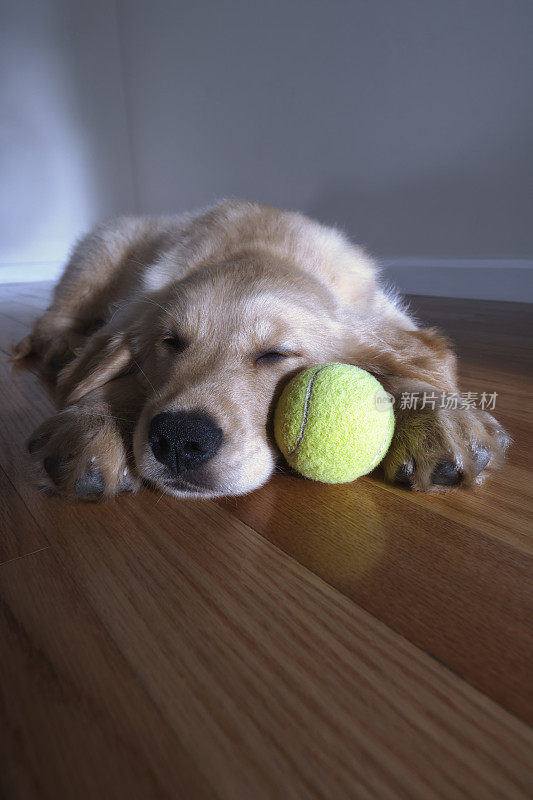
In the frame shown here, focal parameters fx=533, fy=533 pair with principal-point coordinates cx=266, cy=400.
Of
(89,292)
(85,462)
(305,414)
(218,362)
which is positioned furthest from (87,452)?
(89,292)

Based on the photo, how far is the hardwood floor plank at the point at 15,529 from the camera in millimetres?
981

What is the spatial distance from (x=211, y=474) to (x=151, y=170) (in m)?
8.30

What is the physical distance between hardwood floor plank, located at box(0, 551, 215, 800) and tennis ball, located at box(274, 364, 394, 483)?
539 millimetres

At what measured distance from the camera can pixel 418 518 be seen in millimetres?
1079

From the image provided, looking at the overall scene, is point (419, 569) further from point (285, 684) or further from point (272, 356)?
point (272, 356)

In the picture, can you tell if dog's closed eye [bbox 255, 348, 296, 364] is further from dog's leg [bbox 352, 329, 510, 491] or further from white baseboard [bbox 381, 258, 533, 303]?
white baseboard [bbox 381, 258, 533, 303]

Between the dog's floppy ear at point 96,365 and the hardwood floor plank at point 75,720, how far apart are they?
2.71 feet

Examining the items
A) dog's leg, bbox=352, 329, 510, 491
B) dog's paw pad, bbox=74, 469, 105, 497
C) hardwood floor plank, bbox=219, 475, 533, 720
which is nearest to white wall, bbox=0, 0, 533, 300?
dog's leg, bbox=352, 329, 510, 491

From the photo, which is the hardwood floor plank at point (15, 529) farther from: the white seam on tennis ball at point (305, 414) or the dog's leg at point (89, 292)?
the dog's leg at point (89, 292)

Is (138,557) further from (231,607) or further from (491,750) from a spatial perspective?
(491,750)

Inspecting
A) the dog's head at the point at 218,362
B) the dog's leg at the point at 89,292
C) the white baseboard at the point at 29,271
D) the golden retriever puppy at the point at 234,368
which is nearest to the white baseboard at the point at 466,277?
the golden retriever puppy at the point at 234,368

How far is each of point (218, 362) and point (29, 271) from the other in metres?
7.80

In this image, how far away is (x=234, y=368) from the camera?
1.30 metres

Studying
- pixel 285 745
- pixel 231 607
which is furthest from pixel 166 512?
pixel 285 745
